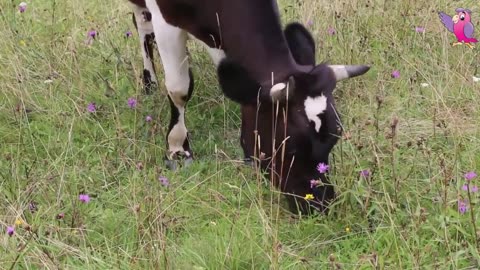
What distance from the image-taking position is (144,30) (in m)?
5.01

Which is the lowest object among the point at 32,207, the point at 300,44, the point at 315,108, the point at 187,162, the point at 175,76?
the point at 187,162

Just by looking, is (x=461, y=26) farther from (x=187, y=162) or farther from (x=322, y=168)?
(x=322, y=168)

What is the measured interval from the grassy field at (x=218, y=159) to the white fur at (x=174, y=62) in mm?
121

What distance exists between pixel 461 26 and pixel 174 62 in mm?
2035

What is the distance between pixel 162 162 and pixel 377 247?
143 centimetres

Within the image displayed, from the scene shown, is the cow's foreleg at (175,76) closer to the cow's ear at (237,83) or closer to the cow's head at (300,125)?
the cow's ear at (237,83)

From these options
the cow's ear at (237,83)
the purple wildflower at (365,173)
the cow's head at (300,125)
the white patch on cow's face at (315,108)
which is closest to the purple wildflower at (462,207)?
the purple wildflower at (365,173)

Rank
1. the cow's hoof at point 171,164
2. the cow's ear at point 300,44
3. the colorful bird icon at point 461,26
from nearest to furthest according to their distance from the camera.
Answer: the cow's ear at point 300,44 < the cow's hoof at point 171,164 < the colorful bird icon at point 461,26

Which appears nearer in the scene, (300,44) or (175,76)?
(300,44)

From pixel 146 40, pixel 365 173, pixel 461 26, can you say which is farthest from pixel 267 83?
pixel 461 26

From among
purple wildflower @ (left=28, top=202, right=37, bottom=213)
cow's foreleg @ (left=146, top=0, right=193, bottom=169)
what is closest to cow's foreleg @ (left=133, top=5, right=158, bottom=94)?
cow's foreleg @ (left=146, top=0, right=193, bottom=169)

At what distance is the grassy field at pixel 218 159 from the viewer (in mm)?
2807

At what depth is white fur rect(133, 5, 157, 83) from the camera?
4992mm

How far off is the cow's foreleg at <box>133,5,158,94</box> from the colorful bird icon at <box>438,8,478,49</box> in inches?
76.8
